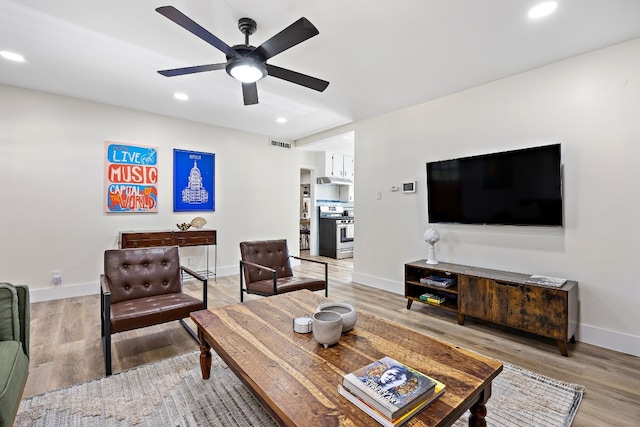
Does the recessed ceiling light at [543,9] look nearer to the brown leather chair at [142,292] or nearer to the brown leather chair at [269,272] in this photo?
the brown leather chair at [269,272]

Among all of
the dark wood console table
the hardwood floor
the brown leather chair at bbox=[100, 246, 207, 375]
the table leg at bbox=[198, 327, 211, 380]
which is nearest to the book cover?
the table leg at bbox=[198, 327, 211, 380]

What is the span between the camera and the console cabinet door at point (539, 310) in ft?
7.64

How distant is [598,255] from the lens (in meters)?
2.54

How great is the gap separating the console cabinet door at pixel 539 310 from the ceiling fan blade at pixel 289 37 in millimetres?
2664

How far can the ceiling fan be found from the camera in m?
1.74

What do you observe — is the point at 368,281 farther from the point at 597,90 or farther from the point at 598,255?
the point at 597,90

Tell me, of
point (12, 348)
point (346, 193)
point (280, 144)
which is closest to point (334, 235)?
point (346, 193)

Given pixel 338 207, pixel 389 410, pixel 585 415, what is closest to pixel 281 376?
pixel 389 410

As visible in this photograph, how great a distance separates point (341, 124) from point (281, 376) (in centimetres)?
432

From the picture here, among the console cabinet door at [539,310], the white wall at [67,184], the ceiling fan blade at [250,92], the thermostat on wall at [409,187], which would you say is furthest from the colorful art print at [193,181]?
the console cabinet door at [539,310]

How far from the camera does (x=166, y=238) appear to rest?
13.4 feet

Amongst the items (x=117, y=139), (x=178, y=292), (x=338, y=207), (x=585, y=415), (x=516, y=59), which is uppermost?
(x=516, y=59)

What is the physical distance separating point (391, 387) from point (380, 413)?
118 mm

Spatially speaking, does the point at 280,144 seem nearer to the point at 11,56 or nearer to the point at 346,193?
the point at 346,193
